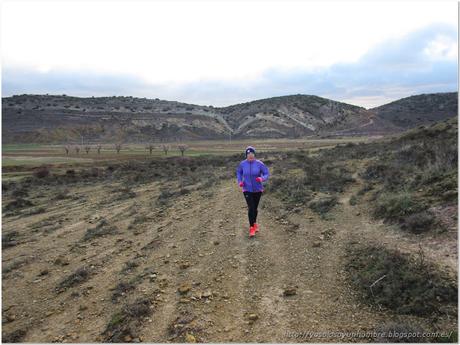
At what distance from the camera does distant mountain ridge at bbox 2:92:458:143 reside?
10306 cm

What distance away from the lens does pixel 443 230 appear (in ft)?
21.2

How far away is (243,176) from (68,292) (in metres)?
4.15

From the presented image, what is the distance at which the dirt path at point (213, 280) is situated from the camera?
4738mm

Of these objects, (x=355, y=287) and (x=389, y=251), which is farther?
(x=389, y=251)

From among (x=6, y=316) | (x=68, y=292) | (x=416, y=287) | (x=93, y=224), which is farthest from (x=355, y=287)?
(x=93, y=224)

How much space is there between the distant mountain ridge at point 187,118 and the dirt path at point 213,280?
95723 mm

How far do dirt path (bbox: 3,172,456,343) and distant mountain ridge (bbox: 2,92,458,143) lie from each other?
9572 cm

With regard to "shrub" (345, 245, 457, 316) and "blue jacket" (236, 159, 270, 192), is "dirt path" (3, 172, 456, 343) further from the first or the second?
"blue jacket" (236, 159, 270, 192)

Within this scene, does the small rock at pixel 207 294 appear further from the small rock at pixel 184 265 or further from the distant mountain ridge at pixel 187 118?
the distant mountain ridge at pixel 187 118

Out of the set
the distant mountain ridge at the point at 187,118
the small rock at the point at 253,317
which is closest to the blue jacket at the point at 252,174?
the small rock at the point at 253,317

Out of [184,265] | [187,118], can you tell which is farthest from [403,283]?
[187,118]

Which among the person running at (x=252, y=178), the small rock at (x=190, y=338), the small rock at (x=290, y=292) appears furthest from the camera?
the person running at (x=252, y=178)

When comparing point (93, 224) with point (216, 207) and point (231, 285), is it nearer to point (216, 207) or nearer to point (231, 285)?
point (216, 207)

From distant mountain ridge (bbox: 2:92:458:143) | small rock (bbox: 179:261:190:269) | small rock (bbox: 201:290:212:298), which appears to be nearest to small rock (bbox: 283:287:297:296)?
small rock (bbox: 201:290:212:298)
